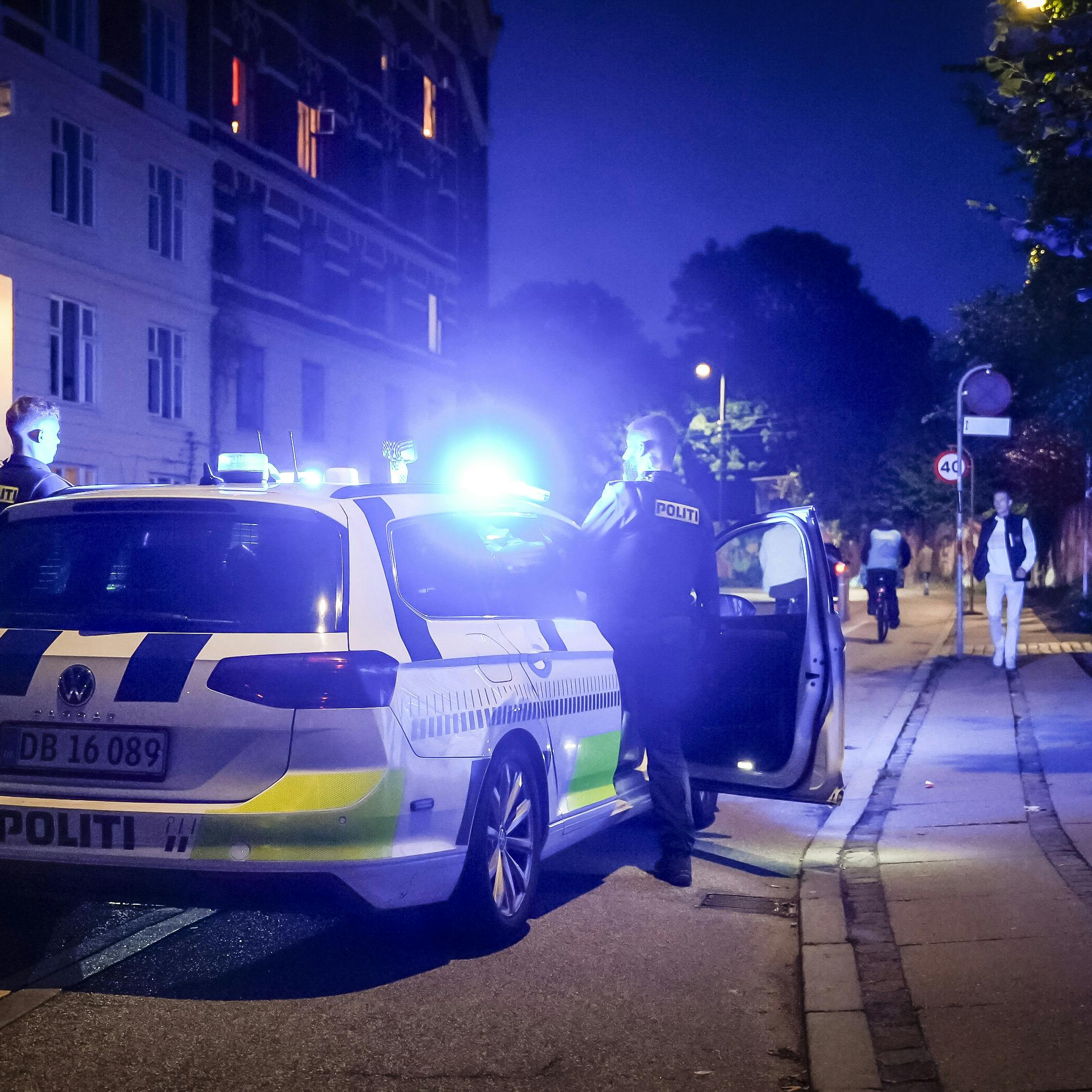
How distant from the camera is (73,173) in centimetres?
2408

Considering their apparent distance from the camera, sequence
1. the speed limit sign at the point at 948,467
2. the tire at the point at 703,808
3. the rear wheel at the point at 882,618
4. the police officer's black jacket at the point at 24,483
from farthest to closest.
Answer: the rear wheel at the point at 882,618
the speed limit sign at the point at 948,467
the tire at the point at 703,808
the police officer's black jacket at the point at 24,483

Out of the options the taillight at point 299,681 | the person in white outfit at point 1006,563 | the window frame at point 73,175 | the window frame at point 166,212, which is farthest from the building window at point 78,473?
the taillight at point 299,681

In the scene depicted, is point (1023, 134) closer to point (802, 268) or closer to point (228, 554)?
point (228, 554)

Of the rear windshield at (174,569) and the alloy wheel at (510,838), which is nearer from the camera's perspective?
the rear windshield at (174,569)

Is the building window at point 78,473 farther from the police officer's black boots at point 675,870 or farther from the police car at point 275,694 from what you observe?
the police car at point 275,694

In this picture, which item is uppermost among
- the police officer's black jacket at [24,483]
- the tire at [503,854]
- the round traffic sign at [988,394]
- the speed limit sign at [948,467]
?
the round traffic sign at [988,394]

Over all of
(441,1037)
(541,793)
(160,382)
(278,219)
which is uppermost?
(278,219)

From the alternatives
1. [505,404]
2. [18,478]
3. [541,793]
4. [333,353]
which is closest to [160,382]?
[333,353]

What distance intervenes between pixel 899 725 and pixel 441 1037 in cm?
789

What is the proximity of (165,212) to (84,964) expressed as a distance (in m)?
24.0

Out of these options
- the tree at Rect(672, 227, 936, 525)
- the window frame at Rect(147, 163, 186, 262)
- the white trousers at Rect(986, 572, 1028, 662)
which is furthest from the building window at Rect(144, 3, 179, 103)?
the tree at Rect(672, 227, 936, 525)

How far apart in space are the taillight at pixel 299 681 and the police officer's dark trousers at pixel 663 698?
2100mm

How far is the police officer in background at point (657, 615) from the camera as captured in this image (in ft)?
20.9

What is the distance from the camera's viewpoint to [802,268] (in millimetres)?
66625
